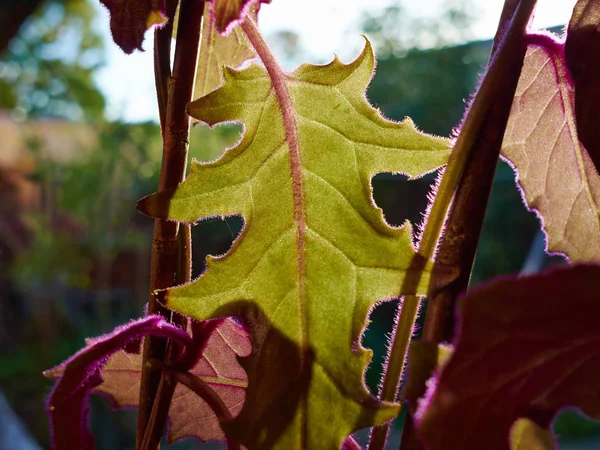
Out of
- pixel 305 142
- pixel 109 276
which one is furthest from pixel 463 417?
pixel 109 276

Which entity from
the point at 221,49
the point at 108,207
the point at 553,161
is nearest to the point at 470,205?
the point at 553,161

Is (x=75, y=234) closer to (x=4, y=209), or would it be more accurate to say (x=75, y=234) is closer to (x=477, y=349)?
(x=4, y=209)

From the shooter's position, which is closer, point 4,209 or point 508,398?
point 508,398

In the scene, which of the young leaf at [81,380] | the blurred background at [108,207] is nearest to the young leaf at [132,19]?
the young leaf at [81,380]

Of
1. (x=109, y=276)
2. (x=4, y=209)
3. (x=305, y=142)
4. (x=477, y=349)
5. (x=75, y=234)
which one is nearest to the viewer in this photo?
(x=477, y=349)

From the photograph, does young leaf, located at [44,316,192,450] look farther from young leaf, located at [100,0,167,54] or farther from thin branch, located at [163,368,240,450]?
young leaf, located at [100,0,167,54]

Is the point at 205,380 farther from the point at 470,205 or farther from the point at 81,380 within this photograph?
the point at 470,205

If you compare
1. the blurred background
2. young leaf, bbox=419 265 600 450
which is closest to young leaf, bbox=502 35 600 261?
young leaf, bbox=419 265 600 450
